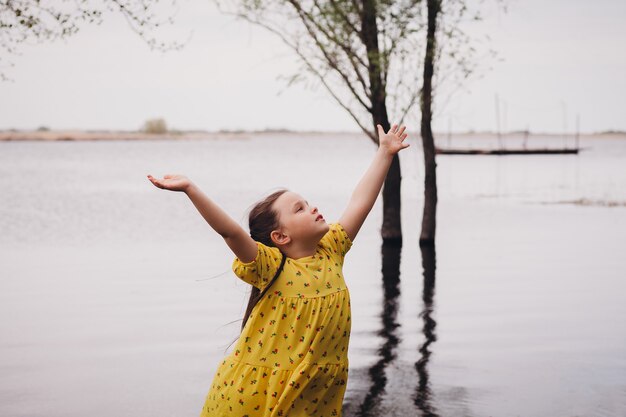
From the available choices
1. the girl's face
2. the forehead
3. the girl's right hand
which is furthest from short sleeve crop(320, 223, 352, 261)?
the girl's right hand

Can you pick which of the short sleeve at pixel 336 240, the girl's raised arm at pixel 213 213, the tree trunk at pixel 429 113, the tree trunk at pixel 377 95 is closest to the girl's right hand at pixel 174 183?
the girl's raised arm at pixel 213 213

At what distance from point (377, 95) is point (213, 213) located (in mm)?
15258

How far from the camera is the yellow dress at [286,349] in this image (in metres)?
4.16

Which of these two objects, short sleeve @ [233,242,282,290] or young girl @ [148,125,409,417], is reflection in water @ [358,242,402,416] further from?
short sleeve @ [233,242,282,290]

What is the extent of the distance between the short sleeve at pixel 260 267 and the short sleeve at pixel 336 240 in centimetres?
34

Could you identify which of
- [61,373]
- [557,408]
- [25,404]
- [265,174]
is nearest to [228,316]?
[61,373]

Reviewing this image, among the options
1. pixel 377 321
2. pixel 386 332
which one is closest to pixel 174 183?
pixel 386 332

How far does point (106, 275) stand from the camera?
1694cm

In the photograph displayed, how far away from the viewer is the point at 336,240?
4602 mm

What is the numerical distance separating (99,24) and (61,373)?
133 inches

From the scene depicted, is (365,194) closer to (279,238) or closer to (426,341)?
(279,238)

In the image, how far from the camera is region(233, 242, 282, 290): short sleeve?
164 inches

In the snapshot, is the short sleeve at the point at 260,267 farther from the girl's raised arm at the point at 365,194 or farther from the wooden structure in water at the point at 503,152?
the wooden structure in water at the point at 503,152

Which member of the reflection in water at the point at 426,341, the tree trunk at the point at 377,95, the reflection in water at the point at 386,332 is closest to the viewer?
the reflection in water at the point at 426,341
